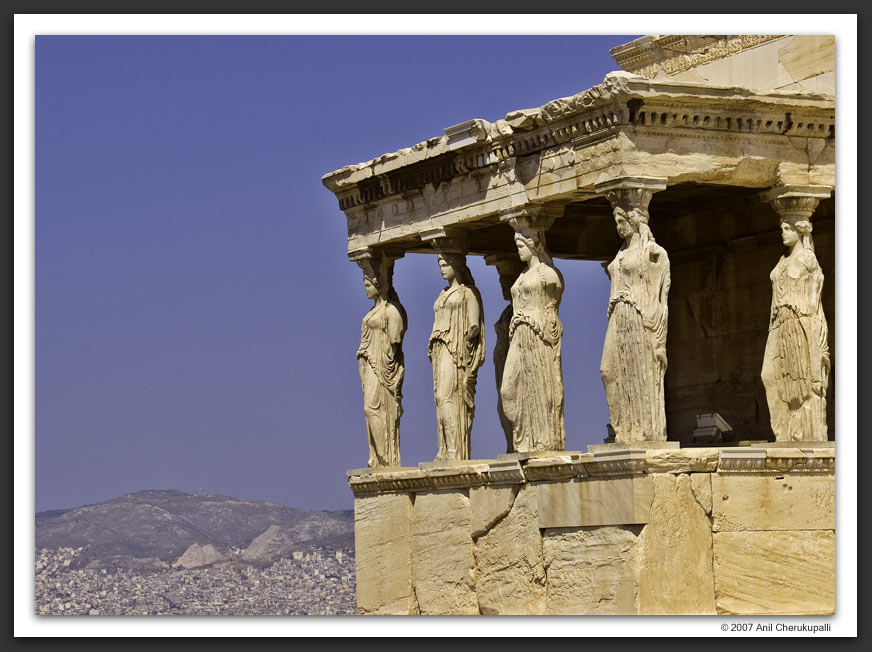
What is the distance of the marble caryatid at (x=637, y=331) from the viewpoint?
864 inches

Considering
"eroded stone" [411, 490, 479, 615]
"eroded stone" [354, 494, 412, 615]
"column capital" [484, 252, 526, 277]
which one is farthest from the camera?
"column capital" [484, 252, 526, 277]

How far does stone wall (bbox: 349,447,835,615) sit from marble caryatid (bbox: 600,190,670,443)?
42cm

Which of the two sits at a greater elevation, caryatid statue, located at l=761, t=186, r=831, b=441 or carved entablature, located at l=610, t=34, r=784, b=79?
carved entablature, located at l=610, t=34, r=784, b=79

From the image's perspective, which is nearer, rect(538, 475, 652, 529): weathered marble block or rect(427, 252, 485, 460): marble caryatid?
rect(538, 475, 652, 529): weathered marble block

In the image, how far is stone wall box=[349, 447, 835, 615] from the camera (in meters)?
21.6

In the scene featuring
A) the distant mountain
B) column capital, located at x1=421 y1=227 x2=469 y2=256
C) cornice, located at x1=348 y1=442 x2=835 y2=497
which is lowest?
the distant mountain

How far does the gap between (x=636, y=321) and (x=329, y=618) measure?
151 inches

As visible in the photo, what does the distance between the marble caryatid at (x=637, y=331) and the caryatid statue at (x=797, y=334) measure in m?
1.29

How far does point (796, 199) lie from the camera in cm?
2289

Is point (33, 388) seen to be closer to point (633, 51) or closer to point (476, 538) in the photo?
point (476, 538)

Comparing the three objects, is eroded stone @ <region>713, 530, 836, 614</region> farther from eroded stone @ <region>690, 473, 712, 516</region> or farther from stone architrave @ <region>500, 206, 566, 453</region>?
stone architrave @ <region>500, 206, 566, 453</region>

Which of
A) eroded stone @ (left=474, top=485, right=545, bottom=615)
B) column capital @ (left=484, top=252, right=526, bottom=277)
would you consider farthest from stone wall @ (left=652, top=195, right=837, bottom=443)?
eroded stone @ (left=474, top=485, right=545, bottom=615)

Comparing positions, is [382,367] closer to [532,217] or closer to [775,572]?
[532,217]

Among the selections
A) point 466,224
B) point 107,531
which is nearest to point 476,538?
point 466,224
